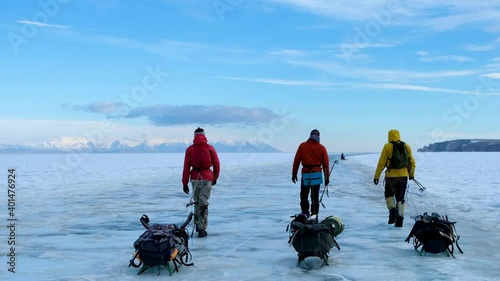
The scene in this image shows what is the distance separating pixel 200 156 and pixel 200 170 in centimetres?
28

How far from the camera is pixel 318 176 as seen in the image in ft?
33.2

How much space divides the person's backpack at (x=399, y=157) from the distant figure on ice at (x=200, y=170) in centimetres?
362

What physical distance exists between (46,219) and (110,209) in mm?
2329

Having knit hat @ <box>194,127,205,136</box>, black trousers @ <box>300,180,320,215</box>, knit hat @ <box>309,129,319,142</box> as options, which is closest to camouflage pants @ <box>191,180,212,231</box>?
knit hat @ <box>194,127,205,136</box>

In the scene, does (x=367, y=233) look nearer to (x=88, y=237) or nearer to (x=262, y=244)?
(x=262, y=244)

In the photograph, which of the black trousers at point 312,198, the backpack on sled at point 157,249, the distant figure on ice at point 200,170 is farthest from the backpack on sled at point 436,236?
the distant figure on ice at point 200,170

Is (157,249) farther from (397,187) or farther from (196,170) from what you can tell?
(397,187)

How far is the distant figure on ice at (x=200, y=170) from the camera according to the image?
9.52 meters

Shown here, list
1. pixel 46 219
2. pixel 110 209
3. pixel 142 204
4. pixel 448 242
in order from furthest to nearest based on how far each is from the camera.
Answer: pixel 142 204 < pixel 110 209 < pixel 46 219 < pixel 448 242

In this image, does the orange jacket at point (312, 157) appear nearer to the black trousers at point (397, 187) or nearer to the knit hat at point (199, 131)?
the black trousers at point (397, 187)

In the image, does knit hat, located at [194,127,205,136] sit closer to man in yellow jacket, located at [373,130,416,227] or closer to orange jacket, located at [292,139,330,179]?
orange jacket, located at [292,139,330,179]

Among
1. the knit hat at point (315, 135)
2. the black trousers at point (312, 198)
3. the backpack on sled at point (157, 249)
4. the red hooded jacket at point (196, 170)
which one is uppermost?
the knit hat at point (315, 135)

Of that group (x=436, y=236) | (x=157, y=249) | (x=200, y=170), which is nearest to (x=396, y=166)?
(x=436, y=236)

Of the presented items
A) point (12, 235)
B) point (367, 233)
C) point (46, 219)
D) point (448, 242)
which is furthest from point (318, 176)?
point (46, 219)
